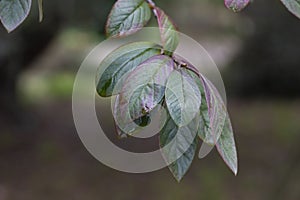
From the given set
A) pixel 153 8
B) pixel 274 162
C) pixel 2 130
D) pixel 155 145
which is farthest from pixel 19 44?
pixel 153 8

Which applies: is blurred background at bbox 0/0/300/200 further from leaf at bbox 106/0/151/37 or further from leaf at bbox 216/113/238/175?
leaf at bbox 216/113/238/175

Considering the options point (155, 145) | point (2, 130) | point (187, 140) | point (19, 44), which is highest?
point (187, 140)

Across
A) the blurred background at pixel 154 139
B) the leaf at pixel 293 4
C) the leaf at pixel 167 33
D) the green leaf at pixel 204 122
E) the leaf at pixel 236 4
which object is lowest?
the blurred background at pixel 154 139

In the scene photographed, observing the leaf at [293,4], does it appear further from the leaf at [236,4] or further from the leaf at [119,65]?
the leaf at [119,65]

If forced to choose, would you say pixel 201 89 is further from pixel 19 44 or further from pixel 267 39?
pixel 267 39

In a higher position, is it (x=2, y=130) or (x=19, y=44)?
(x=19, y=44)

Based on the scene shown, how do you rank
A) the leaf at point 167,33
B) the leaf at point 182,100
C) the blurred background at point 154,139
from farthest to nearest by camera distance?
1. the blurred background at point 154,139
2. the leaf at point 167,33
3. the leaf at point 182,100

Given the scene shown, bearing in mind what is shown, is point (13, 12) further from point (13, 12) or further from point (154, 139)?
point (154, 139)

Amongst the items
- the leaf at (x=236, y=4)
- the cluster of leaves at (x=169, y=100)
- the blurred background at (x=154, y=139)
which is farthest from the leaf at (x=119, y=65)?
the blurred background at (x=154, y=139)
